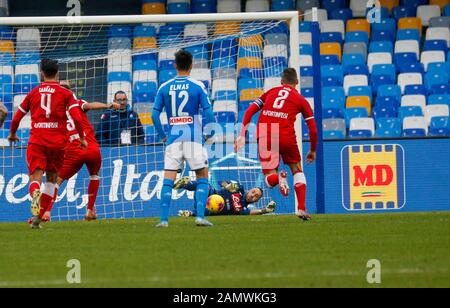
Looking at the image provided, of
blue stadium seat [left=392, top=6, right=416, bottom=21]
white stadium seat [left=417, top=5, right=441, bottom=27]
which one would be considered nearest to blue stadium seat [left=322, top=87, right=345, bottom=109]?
blue stadium seat [left=392, top=6, right=416, bottom=21]

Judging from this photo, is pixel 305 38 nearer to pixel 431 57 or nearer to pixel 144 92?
pixel 431 57

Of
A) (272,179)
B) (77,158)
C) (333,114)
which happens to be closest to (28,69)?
(77,158)

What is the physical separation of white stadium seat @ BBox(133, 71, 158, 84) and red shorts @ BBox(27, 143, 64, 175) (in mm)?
7124

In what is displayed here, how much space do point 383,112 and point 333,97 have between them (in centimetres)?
103

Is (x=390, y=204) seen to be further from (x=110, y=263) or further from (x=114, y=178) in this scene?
(x=110, y=263)

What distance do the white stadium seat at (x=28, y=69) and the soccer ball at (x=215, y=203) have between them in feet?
13.6

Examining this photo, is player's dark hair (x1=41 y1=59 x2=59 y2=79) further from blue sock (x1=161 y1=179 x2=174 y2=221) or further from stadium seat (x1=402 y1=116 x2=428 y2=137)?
stadium seat (x1=402 y1=116 x2=428 y2=137)

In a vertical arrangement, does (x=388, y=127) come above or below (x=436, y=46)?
below

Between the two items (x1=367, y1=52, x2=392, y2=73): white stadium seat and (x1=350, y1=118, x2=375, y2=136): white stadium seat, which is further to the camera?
(x1=367, y1=52, x2=392, y2=73): white stadium seat

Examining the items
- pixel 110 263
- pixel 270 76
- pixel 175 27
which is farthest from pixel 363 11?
pixel 110 263

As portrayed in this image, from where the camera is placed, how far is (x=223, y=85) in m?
19.9

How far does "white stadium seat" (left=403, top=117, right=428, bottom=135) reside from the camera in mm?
20406

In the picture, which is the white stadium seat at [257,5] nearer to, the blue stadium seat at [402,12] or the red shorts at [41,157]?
the blue stadium seat at [402,12]
